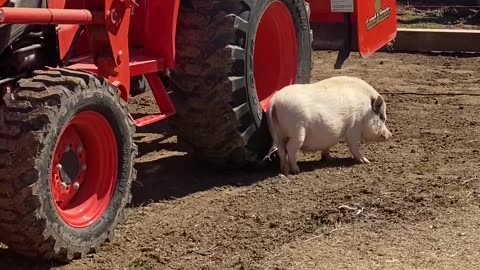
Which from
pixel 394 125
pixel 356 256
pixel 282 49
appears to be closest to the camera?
pixel 356 256

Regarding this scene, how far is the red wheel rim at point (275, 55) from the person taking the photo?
21.6 feet

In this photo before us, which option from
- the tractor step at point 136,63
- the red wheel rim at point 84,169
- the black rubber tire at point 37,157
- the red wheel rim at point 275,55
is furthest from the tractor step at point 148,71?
the red wheel rim at point 275,55

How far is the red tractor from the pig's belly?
27cm

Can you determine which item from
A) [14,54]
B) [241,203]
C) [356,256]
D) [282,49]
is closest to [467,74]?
[282,49]

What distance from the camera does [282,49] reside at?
6711mm

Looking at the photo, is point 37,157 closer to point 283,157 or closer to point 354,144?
point 283,157

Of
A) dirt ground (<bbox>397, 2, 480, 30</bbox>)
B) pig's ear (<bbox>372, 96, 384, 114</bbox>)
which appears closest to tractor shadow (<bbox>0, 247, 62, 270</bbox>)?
pig's ear (<bbox>372, 96, 384, 114</bbox>)

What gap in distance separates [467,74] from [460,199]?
4.43 meters

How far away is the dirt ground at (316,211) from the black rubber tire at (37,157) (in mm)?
168

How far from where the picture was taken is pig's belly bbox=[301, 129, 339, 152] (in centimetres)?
614

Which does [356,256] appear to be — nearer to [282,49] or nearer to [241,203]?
[241,203]

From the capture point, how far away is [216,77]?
5684 millimetres

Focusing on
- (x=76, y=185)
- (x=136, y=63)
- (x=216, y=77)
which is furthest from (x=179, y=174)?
(x=76, y=185)

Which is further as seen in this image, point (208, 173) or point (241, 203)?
point (208, 173)
